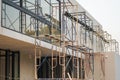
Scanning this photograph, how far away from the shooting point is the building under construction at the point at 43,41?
39.5 ft

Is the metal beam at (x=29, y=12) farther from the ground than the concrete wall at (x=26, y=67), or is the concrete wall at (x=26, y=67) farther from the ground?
the metal beam at (x=29, y=12)

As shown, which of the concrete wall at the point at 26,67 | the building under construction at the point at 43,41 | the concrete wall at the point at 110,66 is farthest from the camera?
→ the concrete wall at the point at 110,66

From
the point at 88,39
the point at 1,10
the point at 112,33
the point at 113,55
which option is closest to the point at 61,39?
the point at 1,10

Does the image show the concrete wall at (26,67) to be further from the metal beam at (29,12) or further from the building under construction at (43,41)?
the metal beam at (29,12)

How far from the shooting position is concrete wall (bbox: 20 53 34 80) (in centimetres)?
1686

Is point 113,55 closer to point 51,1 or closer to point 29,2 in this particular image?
point 51,1

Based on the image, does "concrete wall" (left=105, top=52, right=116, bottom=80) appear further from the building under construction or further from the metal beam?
the metal beam

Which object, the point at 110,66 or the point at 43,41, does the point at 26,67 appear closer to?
the point at 43,41

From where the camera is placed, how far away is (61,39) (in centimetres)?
1551

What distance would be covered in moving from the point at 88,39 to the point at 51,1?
7.98 m

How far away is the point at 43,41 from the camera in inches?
568

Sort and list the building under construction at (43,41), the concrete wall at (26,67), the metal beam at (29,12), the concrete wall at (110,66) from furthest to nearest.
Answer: the concrete wall at (110,66), the concrete wall at (26,67), the building under construction at (43,41), the metal beam at (29,12)

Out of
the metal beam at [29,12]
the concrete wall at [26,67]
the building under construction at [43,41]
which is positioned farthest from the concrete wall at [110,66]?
the metal beam at [29,12]

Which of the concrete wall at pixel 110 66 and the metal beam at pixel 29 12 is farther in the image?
the concrete wall at pixel 110 66
